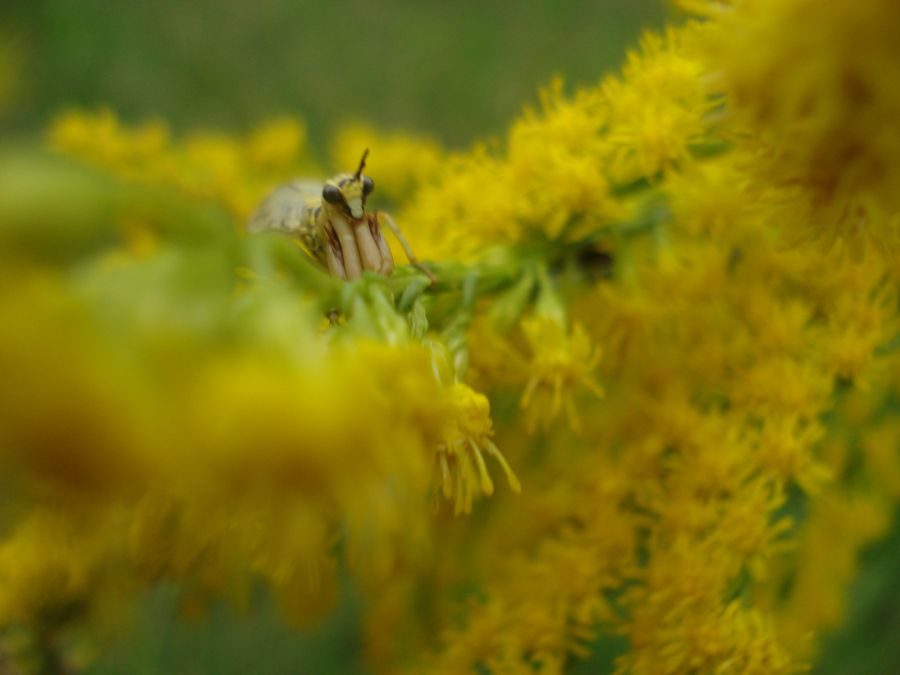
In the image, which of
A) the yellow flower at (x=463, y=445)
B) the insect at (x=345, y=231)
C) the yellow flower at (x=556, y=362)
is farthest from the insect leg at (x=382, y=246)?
the yellow flower at (x=556, y=362)

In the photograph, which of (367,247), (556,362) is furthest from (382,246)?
(556,362)

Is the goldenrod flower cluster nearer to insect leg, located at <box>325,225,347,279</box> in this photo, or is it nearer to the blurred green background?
insect leg, located at <box>325,225,347,279</box>

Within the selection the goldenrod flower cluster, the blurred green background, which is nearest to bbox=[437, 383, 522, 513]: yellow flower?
the goldenrod flower cluster

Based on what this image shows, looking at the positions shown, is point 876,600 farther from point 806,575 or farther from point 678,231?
point 678,231

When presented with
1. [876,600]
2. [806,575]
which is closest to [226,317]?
[806,575]

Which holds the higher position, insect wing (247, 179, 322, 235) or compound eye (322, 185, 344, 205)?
insect wing (247, 179, 322, 235)

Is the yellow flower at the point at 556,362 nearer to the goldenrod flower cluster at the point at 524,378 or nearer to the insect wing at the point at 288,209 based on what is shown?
the goldenrod flower cluster at the point at 524,378
